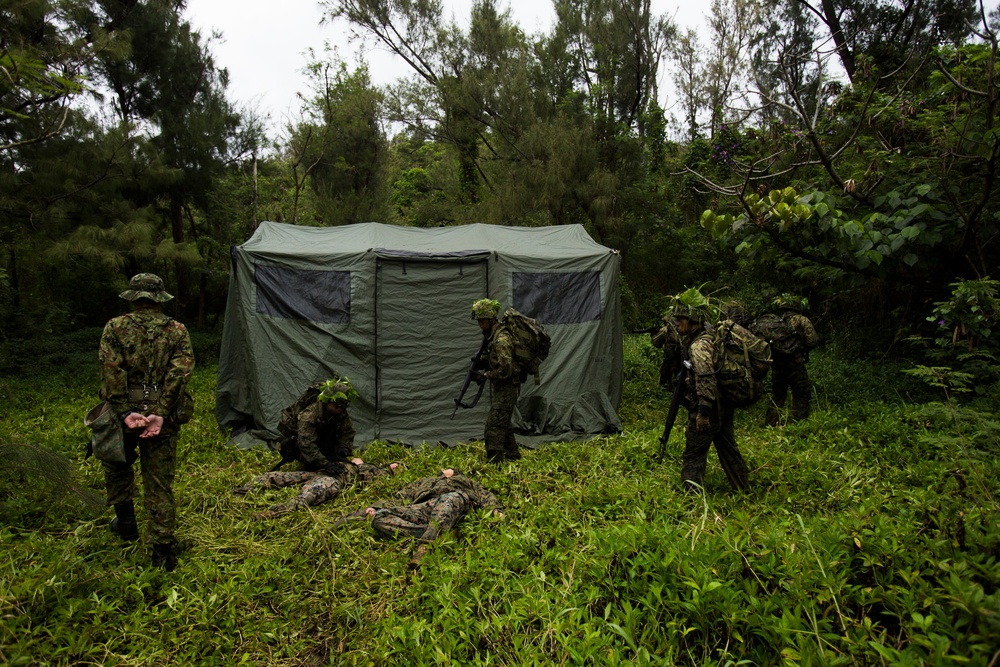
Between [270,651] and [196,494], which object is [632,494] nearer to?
[270,651]

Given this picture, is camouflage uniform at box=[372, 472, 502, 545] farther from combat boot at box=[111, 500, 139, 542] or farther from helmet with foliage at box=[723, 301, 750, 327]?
helmet with foliage at box=[723, 301, 750, 327]

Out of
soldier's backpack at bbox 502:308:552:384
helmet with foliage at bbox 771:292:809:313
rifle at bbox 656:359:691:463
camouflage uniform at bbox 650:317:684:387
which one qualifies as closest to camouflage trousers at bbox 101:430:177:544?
soldier's backpack at bbox 502:308:552:384

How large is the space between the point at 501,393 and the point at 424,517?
1.75 metres

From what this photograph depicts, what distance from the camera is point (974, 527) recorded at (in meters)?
2.22

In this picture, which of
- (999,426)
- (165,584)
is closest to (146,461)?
(165,584)

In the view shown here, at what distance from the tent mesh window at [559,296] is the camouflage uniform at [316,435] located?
253 centimetres

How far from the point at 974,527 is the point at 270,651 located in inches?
120

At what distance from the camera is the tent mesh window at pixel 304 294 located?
6.32m

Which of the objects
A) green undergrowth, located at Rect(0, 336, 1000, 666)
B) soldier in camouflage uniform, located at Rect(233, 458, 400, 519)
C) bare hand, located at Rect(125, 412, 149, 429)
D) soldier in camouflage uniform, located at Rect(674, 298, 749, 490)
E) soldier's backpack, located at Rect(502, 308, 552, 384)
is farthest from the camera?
soldier's backpack, located at Rect(502, 308, 552, 384)

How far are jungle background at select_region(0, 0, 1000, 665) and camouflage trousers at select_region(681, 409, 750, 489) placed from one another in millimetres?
164

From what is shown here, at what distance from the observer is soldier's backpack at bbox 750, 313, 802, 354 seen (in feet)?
20.6

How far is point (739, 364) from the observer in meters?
4.15

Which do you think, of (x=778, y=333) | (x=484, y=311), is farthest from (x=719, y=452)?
(x=778, y=333)

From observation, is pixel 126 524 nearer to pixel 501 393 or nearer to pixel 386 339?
pixel 501 393
